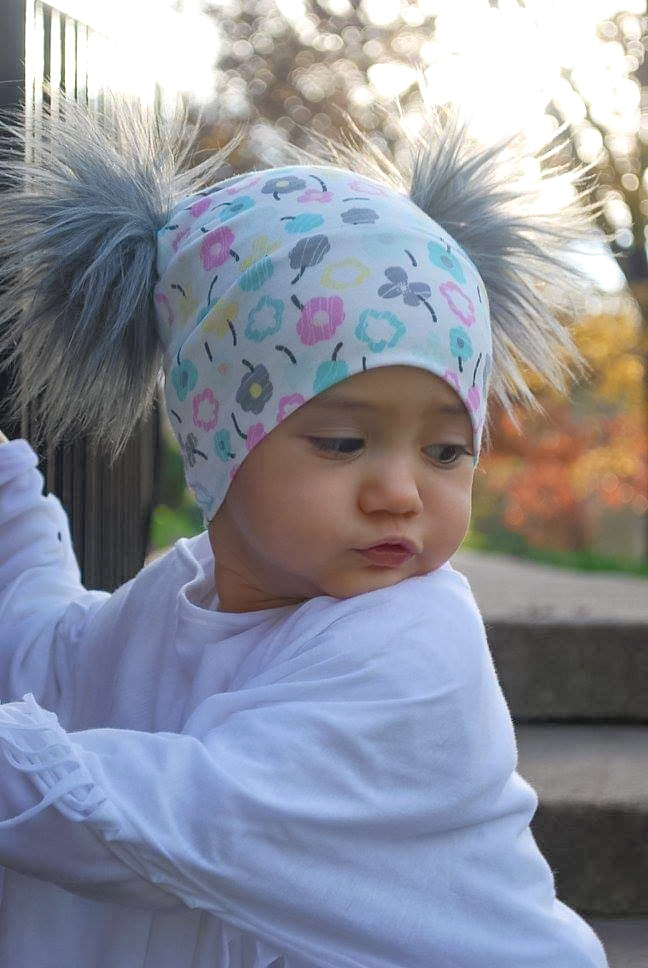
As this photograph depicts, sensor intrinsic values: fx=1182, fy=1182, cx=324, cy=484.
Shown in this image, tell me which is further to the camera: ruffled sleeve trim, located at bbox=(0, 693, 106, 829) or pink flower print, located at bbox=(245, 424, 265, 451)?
pink flower print, located at bbox=(245, 424, 265, 451)

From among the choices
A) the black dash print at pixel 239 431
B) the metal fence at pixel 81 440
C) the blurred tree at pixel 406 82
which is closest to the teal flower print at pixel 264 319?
the black dash print at pixel 239 431

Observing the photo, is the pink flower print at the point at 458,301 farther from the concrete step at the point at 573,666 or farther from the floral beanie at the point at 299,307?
the concrete step at the point at 573,666

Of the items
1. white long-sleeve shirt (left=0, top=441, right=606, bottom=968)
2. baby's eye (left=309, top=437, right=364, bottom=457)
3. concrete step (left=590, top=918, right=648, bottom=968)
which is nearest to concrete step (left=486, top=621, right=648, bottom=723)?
concrete step (left=590, top=918, right=648, bottom=968)

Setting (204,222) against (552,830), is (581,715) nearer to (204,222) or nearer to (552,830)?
(552,830)

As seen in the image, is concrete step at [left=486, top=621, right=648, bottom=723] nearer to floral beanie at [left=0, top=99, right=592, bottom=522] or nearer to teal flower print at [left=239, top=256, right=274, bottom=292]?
floral beanie at [left=0, top=99, right=592, bottom=522]

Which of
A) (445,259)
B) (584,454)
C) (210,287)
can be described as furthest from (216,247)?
(584,454)

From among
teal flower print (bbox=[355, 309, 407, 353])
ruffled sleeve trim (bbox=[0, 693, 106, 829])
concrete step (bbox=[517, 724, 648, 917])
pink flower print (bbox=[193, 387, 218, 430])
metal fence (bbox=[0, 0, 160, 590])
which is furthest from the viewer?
concrete step (bbox=[517, 724, 648, 917])

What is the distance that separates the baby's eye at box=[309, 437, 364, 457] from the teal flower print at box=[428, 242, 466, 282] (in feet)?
0.82

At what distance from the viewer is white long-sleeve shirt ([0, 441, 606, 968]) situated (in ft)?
4.14

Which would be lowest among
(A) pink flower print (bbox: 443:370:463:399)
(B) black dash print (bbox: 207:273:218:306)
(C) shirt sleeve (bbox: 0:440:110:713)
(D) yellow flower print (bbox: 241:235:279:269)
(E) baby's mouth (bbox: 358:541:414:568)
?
(C) shirt sleeve (bbox: 0:440:110:713)

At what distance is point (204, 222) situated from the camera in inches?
61.9

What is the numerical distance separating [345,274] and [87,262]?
40 centimetres

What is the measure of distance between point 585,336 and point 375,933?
9095 millimetres

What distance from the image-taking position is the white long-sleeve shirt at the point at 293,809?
→ 4.14 ft
